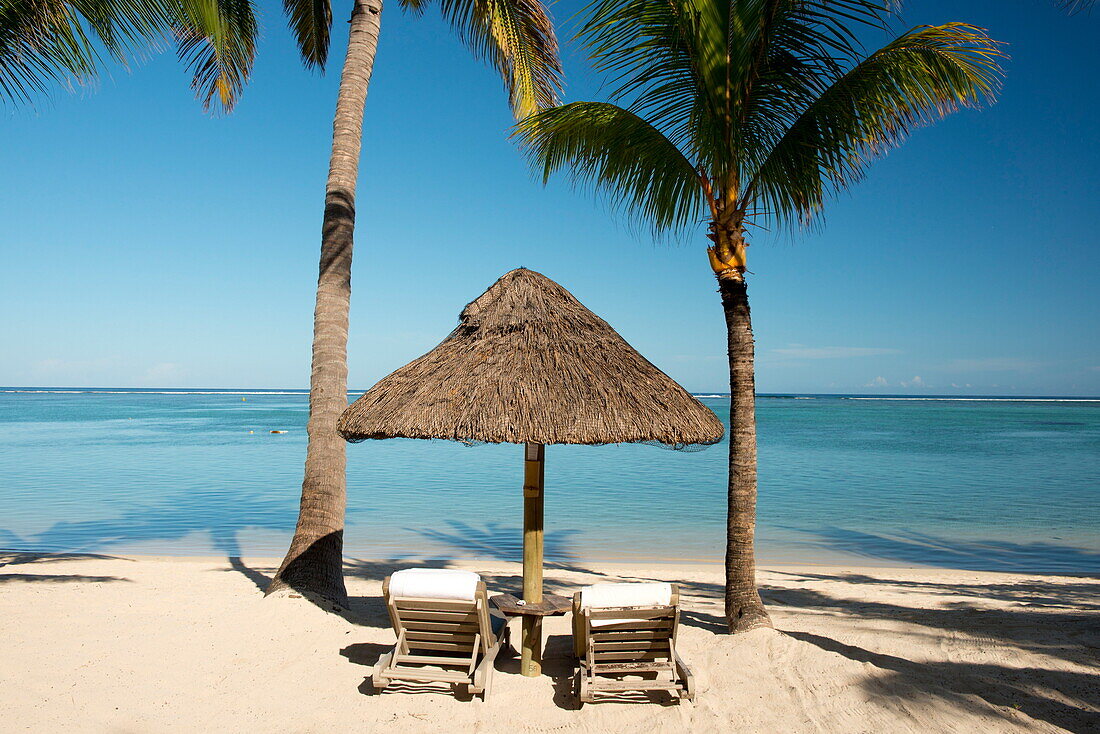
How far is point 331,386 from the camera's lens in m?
6.50

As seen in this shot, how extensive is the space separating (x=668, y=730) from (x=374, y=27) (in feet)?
23.0

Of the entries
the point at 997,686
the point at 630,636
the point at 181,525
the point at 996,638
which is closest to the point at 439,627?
the point at 630,636

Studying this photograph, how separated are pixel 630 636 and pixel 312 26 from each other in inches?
312

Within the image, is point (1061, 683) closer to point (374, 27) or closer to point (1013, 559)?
point (1013, 559)

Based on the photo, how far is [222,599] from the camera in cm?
641

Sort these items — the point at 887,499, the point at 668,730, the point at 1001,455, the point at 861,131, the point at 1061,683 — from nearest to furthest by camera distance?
the point at 668,730
the point at 1061,683
the point at 861,131
the point at 887,499
the point at 1001,455

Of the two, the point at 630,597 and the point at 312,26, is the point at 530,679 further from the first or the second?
the point at 312,26

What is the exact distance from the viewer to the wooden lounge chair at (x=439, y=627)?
13.9 ft

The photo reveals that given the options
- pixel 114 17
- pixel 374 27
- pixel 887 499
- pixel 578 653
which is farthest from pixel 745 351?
pixel 887 499

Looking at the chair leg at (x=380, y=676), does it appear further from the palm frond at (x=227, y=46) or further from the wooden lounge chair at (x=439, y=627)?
the palm frond at (x=227, y=46)

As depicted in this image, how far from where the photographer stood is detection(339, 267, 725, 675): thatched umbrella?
447cm

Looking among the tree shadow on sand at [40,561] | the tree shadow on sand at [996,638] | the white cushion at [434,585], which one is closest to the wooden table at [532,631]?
the white cushion at [434,585]

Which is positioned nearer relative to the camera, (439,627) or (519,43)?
(439,627)

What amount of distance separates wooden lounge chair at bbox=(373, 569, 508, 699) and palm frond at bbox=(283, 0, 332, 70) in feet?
23.4
